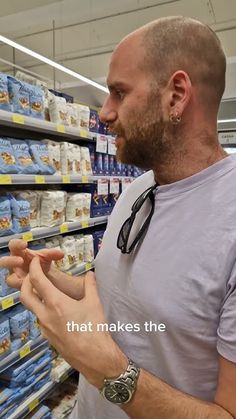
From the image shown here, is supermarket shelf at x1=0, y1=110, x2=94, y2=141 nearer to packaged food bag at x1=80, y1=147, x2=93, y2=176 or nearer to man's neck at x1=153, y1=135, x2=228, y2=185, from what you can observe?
packaged food bag at x1=80, y1=147, x2=93, y2=176

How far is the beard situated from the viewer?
35.1 inches

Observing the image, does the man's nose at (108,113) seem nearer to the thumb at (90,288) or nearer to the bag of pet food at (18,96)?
the thumb at (90,288)

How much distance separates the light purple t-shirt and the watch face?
0.58ft

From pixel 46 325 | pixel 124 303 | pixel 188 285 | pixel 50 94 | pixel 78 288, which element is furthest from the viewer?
pixel 50 94

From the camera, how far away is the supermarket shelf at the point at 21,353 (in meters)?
2.04

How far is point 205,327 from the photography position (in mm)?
775

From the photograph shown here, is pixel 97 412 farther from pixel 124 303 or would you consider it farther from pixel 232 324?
pixel 232 324

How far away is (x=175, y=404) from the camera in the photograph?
0.69 metres

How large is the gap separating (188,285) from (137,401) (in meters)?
0.26

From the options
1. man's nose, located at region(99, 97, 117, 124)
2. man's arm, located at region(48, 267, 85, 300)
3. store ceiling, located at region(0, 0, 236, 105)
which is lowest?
man's arm, located at region(48, 267, 85, 300)

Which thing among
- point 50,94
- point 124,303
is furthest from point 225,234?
point 50,94

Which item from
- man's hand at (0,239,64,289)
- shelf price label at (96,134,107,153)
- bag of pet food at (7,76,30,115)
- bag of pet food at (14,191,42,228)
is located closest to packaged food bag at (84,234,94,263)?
bag of pet food at (14,191,42,228)

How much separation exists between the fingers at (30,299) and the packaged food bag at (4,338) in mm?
1443

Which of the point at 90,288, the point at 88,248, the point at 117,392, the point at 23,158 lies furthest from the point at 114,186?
the point at 117,392
